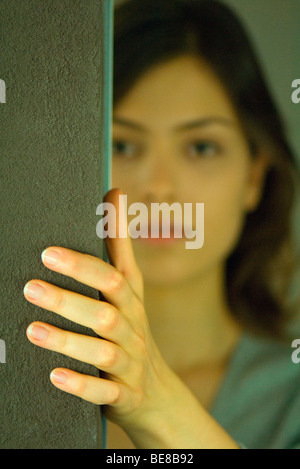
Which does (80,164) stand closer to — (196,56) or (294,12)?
(196,56)

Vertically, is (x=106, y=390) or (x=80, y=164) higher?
(x=80, y=164)

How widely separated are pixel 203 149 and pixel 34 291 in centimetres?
88

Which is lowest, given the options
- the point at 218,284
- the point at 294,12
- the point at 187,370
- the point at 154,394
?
the point at 187,370

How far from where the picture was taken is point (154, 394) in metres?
0.68

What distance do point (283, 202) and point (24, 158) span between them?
1.12 meters

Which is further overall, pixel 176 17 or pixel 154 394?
pixel 176 17

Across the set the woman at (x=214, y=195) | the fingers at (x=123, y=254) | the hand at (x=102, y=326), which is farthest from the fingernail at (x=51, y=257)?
the woman at (x=214, y=195)

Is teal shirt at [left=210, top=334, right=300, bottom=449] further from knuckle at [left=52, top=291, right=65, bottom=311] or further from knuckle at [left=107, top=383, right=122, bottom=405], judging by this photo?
knuckle at [left=52, top=291, right=65, bottom=311]

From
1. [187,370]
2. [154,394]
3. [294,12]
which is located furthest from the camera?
[294,12]

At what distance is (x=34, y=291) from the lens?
1.74ft

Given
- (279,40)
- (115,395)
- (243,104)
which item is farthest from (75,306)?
(279,40)

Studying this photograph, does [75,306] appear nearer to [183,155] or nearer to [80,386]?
[80,386]

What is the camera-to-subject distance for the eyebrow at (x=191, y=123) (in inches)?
50.4
